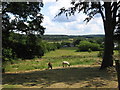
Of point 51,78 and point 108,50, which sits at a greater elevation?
point 108,50

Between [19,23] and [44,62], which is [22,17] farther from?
[44,62]

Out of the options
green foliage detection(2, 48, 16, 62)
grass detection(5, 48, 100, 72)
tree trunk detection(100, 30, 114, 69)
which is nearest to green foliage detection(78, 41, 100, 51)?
grass detection(5, 48, 100, 72)

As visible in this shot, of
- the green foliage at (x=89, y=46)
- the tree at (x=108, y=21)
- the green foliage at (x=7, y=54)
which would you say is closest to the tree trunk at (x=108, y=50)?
the tree at (x=108, y=21)

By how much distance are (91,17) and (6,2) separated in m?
8.40

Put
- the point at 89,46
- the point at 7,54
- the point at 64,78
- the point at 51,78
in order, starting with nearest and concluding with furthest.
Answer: the point at 64,78 < the point at 51,78 < the point at 7,54 < the point at 89,46

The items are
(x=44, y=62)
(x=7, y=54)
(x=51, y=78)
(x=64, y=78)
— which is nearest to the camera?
(x=64, y=78)

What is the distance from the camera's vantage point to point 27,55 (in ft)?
61.1

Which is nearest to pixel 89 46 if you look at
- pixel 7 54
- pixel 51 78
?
pixel 7 54

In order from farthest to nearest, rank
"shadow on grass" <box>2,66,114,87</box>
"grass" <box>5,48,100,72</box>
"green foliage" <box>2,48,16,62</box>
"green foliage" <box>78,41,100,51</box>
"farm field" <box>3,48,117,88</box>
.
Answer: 1. "green foliage" <box>78,41,100,51</box>
2. "grass" <box>5,48,100,72</box>
3. "green foliage" <box>2,48,16,62</box>
4. "shadow on grass" <box>2,66,114,87</box>
5. "farm field" <box>3,48,117,88</box>

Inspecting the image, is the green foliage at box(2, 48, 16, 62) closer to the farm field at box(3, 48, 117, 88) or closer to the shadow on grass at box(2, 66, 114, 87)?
the farm field at box(3, 48, 117, 88)

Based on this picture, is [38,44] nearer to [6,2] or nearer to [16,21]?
[16,21]

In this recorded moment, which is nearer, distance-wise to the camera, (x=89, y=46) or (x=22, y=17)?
(x=22, y=17)

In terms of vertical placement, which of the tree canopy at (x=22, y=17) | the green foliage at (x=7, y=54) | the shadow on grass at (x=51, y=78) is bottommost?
the shadow on grass at (x=51, y=78)

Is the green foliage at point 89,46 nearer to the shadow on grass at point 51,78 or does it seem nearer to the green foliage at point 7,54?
the green foliage at point 7,54
